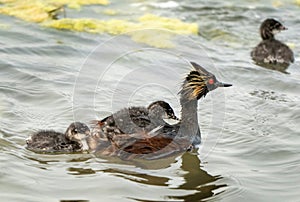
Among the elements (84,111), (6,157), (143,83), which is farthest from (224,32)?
(6,157)

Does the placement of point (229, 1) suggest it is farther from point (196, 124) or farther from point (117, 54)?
point (196, 124)

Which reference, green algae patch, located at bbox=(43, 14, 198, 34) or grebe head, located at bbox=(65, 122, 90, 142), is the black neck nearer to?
grebe head, located at bbox=(65, 122, 90, 142)

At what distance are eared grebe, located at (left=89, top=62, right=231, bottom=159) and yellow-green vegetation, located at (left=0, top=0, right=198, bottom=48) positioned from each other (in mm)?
3614

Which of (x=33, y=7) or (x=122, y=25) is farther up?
(x=33, y=7)

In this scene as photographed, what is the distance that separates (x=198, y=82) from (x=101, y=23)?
4679mm

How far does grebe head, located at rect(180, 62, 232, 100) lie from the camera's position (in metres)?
6.86

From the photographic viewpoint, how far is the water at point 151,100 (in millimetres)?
5738

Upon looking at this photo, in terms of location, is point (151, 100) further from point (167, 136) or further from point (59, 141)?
point (59, 141)

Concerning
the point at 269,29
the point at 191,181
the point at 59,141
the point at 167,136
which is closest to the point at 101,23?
the point at 269,29

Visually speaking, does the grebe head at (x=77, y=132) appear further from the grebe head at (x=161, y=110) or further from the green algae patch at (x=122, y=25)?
the green algae patch at (x=122, y=25)

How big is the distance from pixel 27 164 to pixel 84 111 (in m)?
1.72

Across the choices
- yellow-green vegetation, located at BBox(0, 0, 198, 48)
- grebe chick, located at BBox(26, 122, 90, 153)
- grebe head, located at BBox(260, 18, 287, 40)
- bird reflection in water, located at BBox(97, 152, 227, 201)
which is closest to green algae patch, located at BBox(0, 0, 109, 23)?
yellow-green vegetation, located at BBox(0, 0, 198, 48)

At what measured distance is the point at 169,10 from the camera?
12.5 metres

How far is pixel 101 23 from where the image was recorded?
11195 mm
